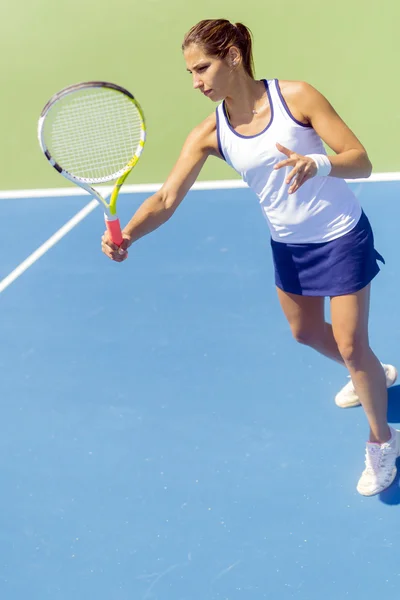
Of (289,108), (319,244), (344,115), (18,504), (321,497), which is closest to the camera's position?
(289,108)

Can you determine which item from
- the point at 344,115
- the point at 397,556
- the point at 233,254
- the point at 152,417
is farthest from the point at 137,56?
the point at 397,556

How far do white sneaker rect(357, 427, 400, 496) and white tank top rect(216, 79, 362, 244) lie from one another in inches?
35.1

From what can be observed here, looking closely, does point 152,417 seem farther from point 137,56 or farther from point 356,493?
point 137,56

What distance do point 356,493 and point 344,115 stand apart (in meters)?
4.05

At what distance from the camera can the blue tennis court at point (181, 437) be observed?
3215 mm

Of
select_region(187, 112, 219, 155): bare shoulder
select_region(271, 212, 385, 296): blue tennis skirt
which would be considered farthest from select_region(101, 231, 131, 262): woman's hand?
select_region(271, 212, 385, 296): blue tennis skirt

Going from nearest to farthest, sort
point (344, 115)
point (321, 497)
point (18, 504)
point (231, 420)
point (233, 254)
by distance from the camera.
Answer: point (321, 497), point (18, 504), point (231, 420), point (233, 254), point (344, 115)

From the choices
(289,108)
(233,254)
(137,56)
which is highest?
(289,108)

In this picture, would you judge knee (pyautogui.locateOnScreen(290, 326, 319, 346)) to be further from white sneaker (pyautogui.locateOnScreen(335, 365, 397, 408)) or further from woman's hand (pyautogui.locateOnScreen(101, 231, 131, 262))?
woman's hand (pyautogui.locateOnScreen(101, 231, 131, 262))

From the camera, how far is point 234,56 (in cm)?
303

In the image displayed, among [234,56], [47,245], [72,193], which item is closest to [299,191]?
[234,56]

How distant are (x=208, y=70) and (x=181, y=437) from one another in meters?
1.75

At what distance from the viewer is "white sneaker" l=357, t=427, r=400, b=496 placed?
3408 mm

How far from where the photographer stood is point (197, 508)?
3494mm
